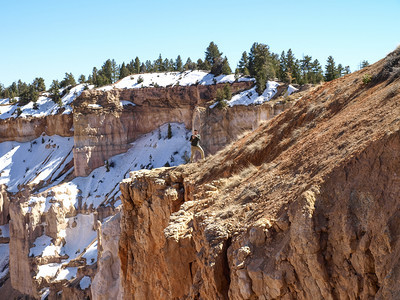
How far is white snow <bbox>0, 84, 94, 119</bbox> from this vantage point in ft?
232

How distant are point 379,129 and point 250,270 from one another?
311 cm

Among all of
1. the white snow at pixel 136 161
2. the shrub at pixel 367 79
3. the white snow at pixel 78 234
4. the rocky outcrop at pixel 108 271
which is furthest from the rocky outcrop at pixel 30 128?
the shrub at pixel 367 79

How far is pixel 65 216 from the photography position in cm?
5138

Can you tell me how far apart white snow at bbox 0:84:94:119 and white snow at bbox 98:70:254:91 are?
21.5 ft

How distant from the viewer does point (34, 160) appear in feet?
220

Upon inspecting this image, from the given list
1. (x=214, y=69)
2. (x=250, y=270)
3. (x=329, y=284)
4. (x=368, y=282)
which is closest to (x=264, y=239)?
(x=250, y=270)

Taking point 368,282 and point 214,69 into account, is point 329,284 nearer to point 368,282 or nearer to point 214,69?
point 368,282

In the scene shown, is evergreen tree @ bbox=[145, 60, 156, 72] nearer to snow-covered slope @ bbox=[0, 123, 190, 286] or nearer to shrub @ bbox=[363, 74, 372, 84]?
snow-covered slope @ bbox=[0, 123, 190, 286]

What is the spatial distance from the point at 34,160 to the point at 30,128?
18.9ft

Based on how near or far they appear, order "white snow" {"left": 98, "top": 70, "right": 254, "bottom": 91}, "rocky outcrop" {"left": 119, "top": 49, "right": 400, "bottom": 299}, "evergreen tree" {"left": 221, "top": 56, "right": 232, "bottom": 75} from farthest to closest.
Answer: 1. "evergreen tree" {"left": 221, "top": 56, "right": 232, "bottom": 75}
2. "white snow" {"left": 98, "top": 70, "right": 254, "bottom": 91}
3. "rocky outcrop" {"left": 119, "top": 49, "right": 400, "bottom": 299}

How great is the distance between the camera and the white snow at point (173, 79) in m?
60.3

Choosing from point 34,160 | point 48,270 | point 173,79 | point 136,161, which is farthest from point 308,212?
point 34,160

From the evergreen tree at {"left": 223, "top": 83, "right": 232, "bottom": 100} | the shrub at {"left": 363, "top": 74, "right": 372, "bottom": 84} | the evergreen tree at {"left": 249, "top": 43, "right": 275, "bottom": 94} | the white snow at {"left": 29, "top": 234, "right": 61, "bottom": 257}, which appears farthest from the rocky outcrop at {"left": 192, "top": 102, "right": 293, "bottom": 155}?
the shrub at {"left": 363, "top": 74, "right": 372, "bottom": 84}

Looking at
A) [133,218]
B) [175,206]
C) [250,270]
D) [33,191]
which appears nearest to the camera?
[250,270]
